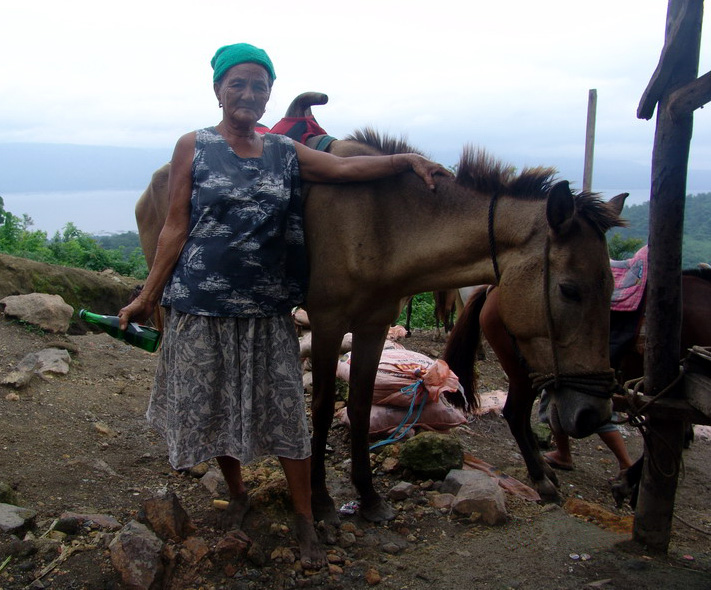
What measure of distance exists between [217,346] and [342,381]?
2.30 m

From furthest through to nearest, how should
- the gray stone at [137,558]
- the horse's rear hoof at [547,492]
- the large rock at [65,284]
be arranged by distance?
1. the large rock at [65,284]
2. the horse's rear hoof at [547,492]
3. the gray stone at [137,558]

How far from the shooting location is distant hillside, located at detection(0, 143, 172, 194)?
135 feet

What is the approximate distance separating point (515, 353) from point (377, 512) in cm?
115

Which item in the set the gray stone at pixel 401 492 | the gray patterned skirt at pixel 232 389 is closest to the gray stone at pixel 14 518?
the gray patterned skirt at pixel 232 389

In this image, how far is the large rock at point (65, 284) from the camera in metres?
5.98

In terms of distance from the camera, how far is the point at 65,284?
646 centimetres

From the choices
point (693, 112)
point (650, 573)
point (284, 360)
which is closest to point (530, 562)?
point (650, 573)

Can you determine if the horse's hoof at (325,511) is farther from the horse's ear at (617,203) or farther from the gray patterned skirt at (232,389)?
the horse's ear at (617,203)

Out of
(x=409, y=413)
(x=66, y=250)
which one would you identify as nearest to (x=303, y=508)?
(x=409, y=413)

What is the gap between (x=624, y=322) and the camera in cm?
368

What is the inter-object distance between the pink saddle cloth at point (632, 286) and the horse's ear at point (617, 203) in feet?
3.05

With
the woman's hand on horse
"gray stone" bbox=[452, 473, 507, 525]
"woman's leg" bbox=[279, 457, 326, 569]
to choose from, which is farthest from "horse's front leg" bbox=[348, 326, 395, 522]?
the woman's hand on horse

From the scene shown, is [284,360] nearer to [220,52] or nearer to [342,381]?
[220,52]

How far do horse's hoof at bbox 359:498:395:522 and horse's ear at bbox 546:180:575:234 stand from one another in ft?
5.52
